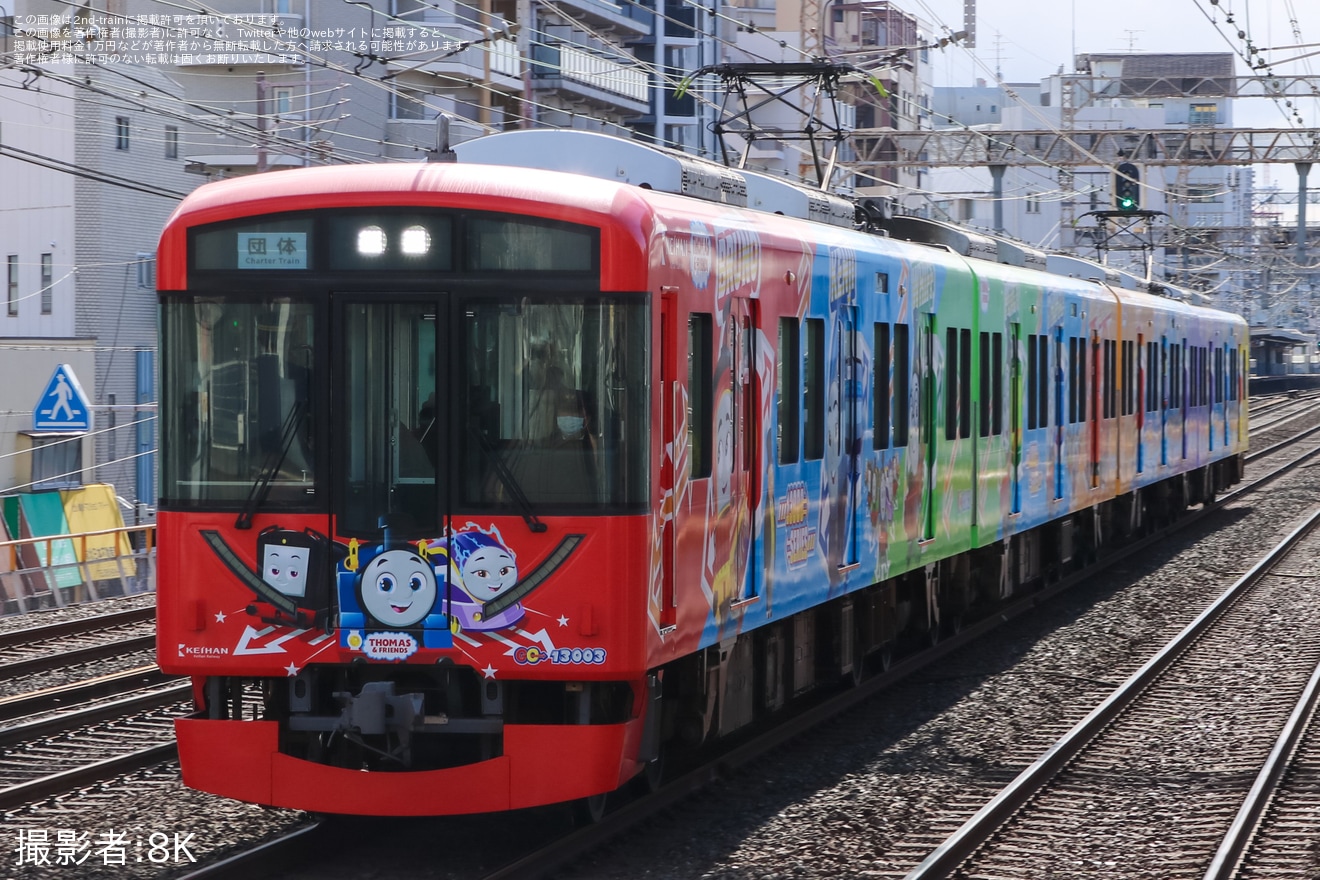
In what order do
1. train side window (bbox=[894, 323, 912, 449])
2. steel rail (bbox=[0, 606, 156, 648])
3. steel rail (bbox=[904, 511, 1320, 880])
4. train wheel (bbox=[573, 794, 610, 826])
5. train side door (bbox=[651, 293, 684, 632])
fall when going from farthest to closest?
steel rail (bbox=[0, 606, 156, 648])
train side window (bbox=[894, 323, 912, 449])
train wheel (bbox=[573, 794, 610, 826])
steel rail (bbox=[904, 511, 1320, 880])
train side door (bbox=[651, 293, 684, 632])

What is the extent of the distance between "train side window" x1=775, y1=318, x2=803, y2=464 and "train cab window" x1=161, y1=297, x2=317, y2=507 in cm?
270

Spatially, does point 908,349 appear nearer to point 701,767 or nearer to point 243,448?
point 701,767

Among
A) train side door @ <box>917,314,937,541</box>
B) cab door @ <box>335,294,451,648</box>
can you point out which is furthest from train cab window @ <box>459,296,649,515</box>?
train side door @ <box>917,314,937,541</box>

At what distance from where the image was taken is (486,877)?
712 centimetres

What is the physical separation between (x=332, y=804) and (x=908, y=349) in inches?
221

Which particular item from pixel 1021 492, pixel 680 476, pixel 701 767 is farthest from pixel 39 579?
pixel 680 476

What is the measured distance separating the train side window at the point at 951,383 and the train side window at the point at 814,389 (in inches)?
118

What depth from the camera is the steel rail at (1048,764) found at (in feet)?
25.6

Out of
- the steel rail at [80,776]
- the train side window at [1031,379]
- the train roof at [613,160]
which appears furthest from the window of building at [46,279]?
the train roof at [613,160]

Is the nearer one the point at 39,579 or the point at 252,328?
the point at 252,328

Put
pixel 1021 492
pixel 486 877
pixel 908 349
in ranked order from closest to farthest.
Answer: pixel 486 877 → pixel 908 349 → pixel 1021 492

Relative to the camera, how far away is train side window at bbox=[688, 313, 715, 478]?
8109 mm

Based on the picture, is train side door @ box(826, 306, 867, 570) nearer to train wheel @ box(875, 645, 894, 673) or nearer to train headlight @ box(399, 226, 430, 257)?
train wheel @ box(875, 645, 894, 673)

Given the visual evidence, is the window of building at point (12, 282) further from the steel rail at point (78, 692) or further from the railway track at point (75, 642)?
the steel rail at point (78, 692)
